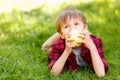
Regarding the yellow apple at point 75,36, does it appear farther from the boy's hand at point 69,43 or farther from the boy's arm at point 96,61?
the boy's arm at point 96,61

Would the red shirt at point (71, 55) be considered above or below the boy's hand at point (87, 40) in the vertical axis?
below

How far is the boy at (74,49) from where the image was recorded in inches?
150

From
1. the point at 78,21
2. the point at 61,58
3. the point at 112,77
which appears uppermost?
the point at 78,21

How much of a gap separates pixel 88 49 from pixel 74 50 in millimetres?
153

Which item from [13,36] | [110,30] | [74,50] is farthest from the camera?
[110,30]

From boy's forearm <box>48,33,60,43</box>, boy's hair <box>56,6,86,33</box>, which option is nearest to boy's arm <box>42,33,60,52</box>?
boy's forearm <box>48,33,60,43</box>

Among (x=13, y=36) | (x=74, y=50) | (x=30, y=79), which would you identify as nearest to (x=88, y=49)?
(x=74, y=50)

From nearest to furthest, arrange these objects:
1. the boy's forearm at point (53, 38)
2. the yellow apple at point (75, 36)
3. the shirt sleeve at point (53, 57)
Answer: the yellow apple at point (75, 36), the shirt sleeve at point (53, 57), the boy's forearm at point (53, 38)

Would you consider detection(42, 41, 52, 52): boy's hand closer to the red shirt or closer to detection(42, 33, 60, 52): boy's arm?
detection(42, 33, 60, 52): boy's arm

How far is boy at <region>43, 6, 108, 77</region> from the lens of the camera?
12.5 feet

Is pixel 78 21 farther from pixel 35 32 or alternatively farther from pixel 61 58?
pixel 35 32

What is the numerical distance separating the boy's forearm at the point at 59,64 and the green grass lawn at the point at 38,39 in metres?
0.06

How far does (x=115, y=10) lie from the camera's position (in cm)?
588

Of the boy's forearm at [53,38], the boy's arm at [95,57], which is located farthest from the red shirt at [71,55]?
the boy's forearm at [53,38]
